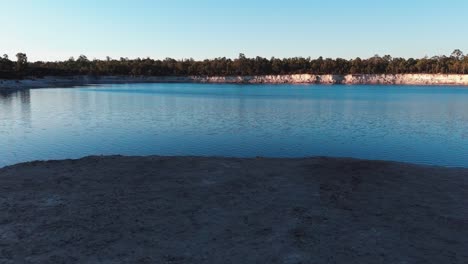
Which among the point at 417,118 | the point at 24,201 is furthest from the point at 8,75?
the point at 24,201

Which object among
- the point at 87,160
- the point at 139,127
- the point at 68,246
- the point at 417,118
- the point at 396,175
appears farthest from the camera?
the point at 417,118

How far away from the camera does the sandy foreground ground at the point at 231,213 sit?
1141 centimetres

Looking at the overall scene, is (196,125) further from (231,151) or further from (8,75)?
(8,75)

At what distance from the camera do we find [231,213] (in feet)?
47.8

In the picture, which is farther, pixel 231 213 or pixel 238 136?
pixel 238 136

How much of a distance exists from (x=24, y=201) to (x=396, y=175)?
16.6 m

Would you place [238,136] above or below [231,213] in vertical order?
above

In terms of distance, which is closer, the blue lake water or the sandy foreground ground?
the sandy foreground ground

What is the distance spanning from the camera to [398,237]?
12.5 meters

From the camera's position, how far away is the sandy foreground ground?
37.4 feet

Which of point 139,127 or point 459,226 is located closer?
point 459,226

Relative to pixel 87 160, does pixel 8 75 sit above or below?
above

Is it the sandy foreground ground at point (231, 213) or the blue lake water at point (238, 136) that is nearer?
the sandy foreground ground at point (231, 213)

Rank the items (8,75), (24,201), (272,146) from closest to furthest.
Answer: (24,201), (272,146), (8,75)
